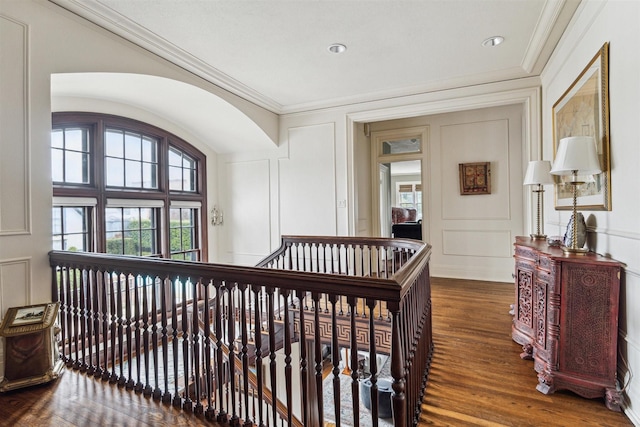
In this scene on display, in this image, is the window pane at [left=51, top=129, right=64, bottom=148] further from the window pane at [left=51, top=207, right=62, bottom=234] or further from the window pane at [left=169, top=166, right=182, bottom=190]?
the window pane at [left=169, top=166, right=182, bottom=190]

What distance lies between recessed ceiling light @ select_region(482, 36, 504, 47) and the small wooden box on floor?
4364mm

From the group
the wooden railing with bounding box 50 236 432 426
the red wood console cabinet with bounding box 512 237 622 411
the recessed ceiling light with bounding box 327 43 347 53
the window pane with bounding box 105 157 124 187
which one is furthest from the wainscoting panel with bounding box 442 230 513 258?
the window pane with bounding box 105 157 124 187

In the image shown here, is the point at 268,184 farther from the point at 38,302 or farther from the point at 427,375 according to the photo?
the point at 427,375

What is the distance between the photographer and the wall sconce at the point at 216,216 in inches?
232

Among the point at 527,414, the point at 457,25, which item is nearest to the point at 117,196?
the point at 457,25

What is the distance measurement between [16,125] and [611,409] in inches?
167

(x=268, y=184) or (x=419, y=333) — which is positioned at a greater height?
(x=268, y=184)

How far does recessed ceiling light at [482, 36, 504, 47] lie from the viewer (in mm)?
3229

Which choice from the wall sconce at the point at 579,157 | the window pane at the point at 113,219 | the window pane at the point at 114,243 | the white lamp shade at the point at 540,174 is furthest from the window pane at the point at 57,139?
the white lamp shade at the point at 540,174

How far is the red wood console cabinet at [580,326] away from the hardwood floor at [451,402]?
11 cm

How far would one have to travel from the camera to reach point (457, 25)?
3.00 metres

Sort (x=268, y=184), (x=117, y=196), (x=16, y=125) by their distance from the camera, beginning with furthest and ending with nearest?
(x=268, y=184) < (x=117, y=196) < (x=16, y=125)

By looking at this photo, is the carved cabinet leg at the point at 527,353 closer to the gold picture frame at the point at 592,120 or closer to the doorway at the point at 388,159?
the gold picture frame at the point at 592,120

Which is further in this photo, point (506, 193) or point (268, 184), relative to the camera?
point (268, 184)
